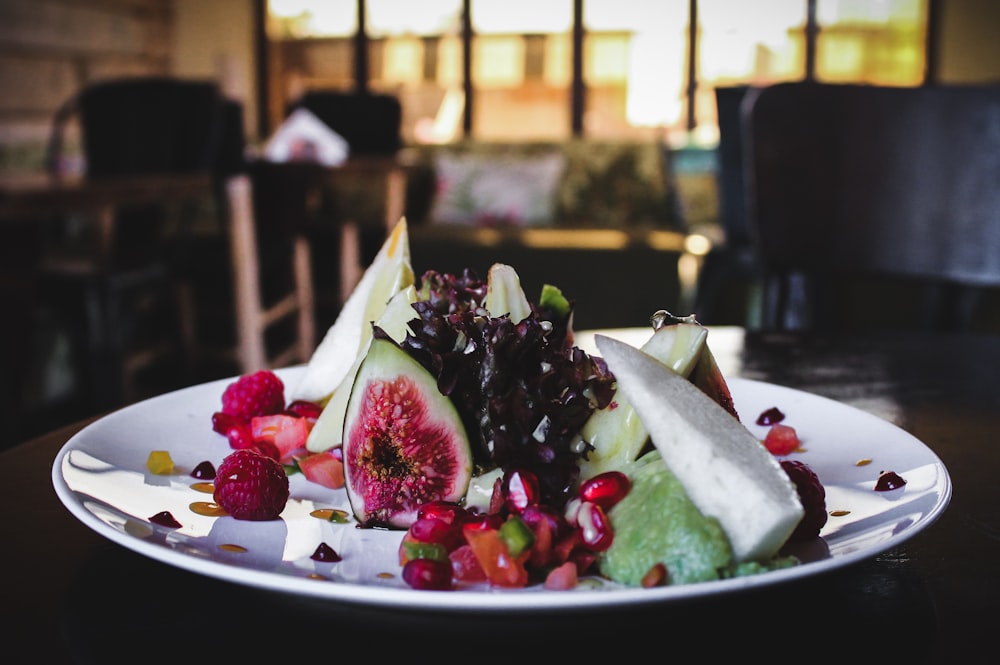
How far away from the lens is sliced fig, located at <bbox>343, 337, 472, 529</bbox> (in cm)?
72

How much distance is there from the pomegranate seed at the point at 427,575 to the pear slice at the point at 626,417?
0.56ft

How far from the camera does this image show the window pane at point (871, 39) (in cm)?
692

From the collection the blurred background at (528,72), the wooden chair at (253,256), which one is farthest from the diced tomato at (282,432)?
the blurred background at (528,72)

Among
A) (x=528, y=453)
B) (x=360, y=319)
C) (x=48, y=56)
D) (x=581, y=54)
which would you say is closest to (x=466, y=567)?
(x=528, y=453)

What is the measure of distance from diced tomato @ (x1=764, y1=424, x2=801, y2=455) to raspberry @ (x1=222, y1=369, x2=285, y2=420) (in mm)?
474

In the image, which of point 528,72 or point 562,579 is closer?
point 562,579

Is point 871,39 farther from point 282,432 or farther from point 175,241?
point 282,432

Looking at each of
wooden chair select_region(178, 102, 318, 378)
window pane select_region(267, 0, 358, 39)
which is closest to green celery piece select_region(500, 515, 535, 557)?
wooden chair select_region(178, 102, 318, 378)

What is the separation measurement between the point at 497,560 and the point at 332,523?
0.56 feet

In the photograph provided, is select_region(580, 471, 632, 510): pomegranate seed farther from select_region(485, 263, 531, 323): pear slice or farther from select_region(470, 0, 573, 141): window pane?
select_region(470, 0, 573, 141): window pane

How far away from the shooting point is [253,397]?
922 mm

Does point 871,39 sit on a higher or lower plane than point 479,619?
higher

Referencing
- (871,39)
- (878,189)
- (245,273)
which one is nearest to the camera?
(878,189)

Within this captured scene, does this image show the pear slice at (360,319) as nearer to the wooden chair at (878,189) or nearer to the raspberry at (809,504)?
the raspberry at (809,504)
